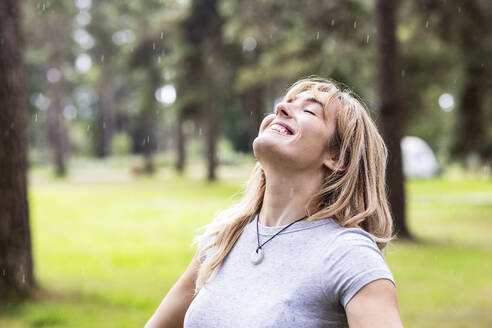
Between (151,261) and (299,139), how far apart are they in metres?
7.62

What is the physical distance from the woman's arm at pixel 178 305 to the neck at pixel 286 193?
1.07ft

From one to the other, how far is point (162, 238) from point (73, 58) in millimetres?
29189

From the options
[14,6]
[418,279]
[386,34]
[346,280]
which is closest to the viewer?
[346,280]

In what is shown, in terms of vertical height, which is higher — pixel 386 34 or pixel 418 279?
pixel 386 34

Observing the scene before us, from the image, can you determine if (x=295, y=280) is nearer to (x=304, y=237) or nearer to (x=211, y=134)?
(x=304, y=237)

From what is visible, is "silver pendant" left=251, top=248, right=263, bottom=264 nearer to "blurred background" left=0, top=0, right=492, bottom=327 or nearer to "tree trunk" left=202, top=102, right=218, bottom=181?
"blurred background" left=0, top=0, right=492, bottom=327

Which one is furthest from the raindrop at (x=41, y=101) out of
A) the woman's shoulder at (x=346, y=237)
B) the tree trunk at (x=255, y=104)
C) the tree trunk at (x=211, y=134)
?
the woman's shoulder at (x=346, y=237)

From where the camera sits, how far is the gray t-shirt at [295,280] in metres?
1.65

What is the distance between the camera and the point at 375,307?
1566 millimetres

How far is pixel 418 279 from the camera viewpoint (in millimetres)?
7930

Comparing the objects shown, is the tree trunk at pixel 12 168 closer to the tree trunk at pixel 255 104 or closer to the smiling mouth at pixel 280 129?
A: the smiling mouth at pixel 280 129

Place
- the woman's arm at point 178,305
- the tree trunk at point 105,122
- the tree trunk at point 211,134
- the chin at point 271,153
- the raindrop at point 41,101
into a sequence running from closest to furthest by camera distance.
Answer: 1. the chin at point 271,153
2. the woman's arm at point 178,305
3. the tree trunk at point 211,134
4. the raindrop at point 41,101
5. the tree trunk at point 105,122

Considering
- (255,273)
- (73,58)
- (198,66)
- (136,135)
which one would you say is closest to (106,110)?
(136,135)

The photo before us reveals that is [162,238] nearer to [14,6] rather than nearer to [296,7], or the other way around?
[296,7]
